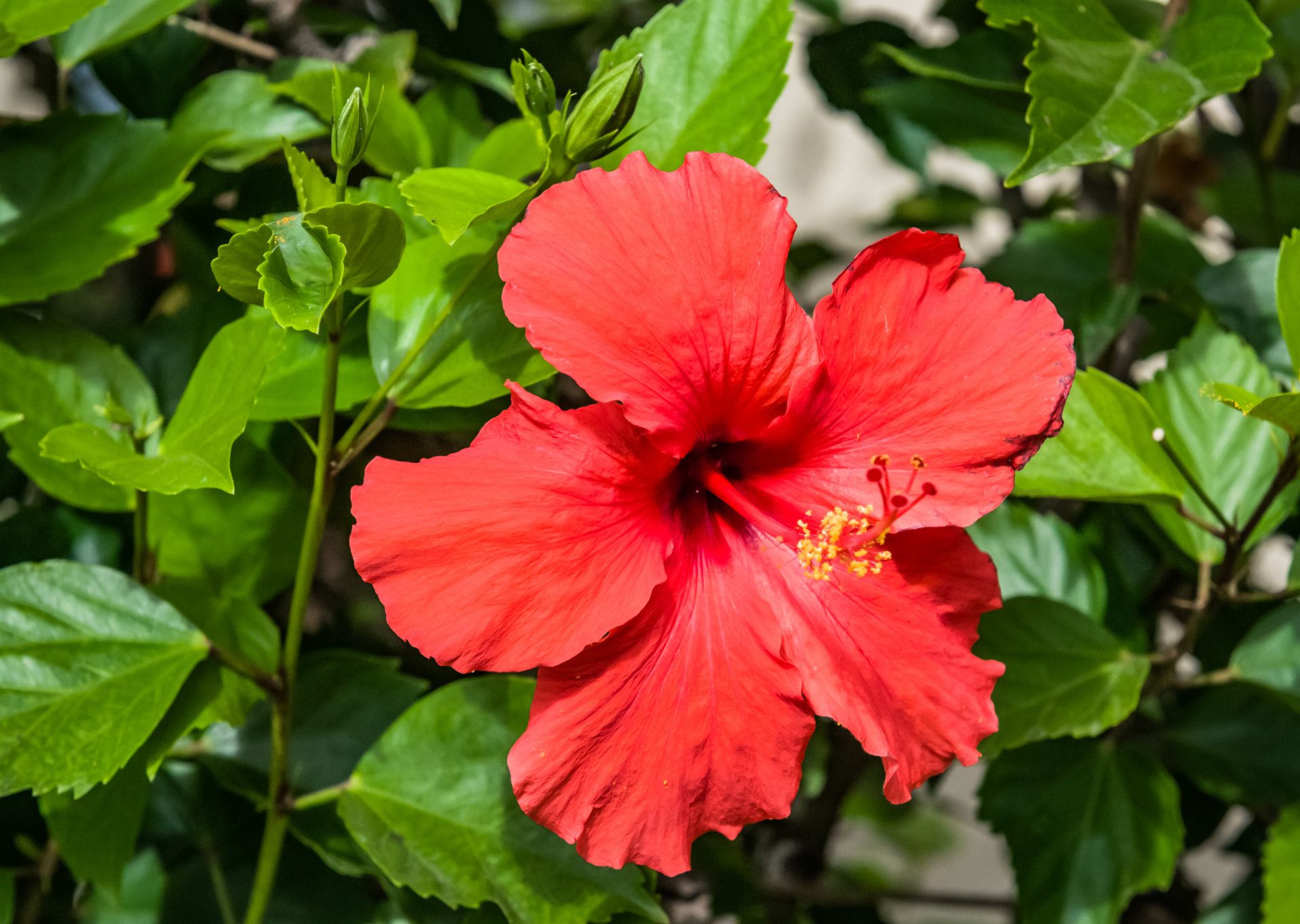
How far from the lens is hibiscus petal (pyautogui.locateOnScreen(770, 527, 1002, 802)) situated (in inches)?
23.5

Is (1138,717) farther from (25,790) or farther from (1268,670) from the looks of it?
(25,790)

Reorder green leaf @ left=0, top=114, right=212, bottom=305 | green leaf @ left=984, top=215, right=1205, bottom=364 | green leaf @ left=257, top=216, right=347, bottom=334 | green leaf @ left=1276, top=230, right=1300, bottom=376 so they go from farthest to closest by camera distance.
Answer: green leaf @ left=984, top=215, right=1205, bottom=364 < green leaf @ left=0, top=114, right=212, bottom=305 < green leaf @ left=1276, top=230, right=1300, bottom=376 < green leaf @ left=257, top=216, right=347, bottom=334

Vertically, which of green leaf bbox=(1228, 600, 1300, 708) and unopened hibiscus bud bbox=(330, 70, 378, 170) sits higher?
unopened hibiscus bud bbox=(330, 70, 378, 170)

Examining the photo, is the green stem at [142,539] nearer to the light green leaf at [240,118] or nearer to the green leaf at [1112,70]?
the light green leaf at [240,118]

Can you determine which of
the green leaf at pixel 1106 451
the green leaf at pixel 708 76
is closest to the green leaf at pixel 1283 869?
the green leaf at pixel 1106 451

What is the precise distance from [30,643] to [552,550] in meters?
0.34

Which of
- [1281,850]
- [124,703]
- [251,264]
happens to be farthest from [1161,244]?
[124,703]

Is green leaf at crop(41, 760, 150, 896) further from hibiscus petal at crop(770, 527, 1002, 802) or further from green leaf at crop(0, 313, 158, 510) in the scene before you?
hibiscus petal at crop(770, 527, 1002, 802)

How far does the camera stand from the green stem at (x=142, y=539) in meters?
0.72

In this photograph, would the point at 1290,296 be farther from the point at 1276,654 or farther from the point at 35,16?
the point at 35,16

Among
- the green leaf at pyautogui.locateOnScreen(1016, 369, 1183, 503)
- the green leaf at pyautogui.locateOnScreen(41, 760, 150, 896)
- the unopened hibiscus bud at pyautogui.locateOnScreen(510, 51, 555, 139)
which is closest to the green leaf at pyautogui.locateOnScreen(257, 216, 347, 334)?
the unopened hibiscus bud at pyautogui.locateOnScreen(510, 51, 555, 139)

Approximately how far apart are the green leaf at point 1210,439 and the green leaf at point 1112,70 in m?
0.18

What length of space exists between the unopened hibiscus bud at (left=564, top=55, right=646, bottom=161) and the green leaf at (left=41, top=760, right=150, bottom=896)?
469 mm

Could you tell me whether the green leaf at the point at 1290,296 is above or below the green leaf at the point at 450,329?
above
